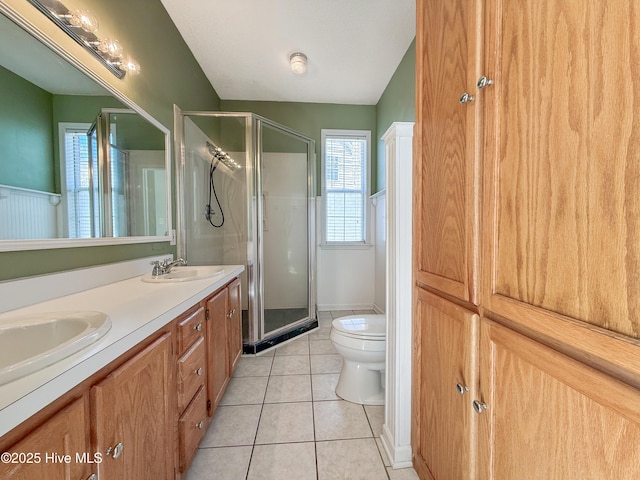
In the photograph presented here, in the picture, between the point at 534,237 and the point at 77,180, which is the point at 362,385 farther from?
the point at 77,180

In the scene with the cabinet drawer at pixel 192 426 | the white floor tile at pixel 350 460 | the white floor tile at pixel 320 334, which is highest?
the cabinet drawer at pixel 192 426

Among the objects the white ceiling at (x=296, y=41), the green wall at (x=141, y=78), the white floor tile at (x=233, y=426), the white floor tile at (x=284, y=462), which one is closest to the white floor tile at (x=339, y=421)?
the white floor tile at (x=284, y=462)

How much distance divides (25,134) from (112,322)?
0.74m

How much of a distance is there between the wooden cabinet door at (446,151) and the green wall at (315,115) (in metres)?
2.30

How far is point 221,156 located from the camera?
8.86 feet

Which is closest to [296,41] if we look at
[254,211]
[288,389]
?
[254,211]

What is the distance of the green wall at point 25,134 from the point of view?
853mm

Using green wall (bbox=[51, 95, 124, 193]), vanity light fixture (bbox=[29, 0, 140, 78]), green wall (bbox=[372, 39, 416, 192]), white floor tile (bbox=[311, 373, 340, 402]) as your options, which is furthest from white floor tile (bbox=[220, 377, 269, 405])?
green wall (bbox=[372, 39, 416, 192])

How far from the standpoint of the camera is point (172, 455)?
3.09 ft

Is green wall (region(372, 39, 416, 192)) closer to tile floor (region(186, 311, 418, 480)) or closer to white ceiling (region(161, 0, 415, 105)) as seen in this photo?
white ceiling (region(161, 0, 415, 105))

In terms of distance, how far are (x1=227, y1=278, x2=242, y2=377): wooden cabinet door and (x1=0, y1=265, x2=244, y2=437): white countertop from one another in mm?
225

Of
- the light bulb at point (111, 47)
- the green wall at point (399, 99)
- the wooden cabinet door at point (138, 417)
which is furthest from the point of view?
the green wall at point (399, 99)

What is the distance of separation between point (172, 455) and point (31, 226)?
95 centimetres

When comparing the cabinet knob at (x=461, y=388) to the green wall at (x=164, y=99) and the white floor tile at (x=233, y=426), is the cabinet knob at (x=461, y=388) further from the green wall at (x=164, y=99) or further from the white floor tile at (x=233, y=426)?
the green wall at (x=164, y=99)
